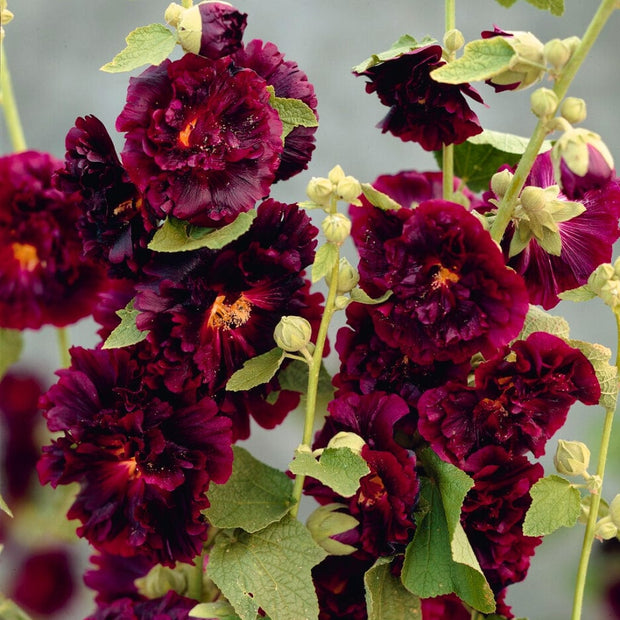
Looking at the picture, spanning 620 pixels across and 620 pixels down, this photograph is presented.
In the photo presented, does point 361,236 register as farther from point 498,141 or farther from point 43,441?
point 43,441

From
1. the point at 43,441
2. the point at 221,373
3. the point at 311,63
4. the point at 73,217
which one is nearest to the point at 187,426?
the point at 221,373

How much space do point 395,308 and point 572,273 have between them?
0.09 metres

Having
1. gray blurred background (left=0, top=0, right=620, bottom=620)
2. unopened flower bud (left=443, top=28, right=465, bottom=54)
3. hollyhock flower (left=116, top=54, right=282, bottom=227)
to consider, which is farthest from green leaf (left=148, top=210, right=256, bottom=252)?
gray blurred background (left=0, top=0, right=620, bottom=620)

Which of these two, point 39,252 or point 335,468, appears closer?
point 335,468

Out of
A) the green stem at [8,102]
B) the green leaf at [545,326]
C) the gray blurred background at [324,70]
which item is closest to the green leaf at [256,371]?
the green leaf at [545,326]

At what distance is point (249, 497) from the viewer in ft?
1.42

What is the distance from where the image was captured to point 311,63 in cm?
114

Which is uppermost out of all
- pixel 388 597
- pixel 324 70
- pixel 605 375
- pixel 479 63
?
pixel 324 70

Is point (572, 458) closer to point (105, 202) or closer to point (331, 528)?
point (331, 528)

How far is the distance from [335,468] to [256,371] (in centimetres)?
5

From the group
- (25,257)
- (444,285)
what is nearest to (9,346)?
(25,257)

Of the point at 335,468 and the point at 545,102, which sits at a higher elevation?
the point at 545,102

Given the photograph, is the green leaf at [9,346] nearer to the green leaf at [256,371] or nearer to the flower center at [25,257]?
the flower center at [25,257]

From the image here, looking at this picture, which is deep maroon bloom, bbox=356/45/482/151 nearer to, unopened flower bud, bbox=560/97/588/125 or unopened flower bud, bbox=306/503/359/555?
unopened flower bud, bbox=560/97/588/125
